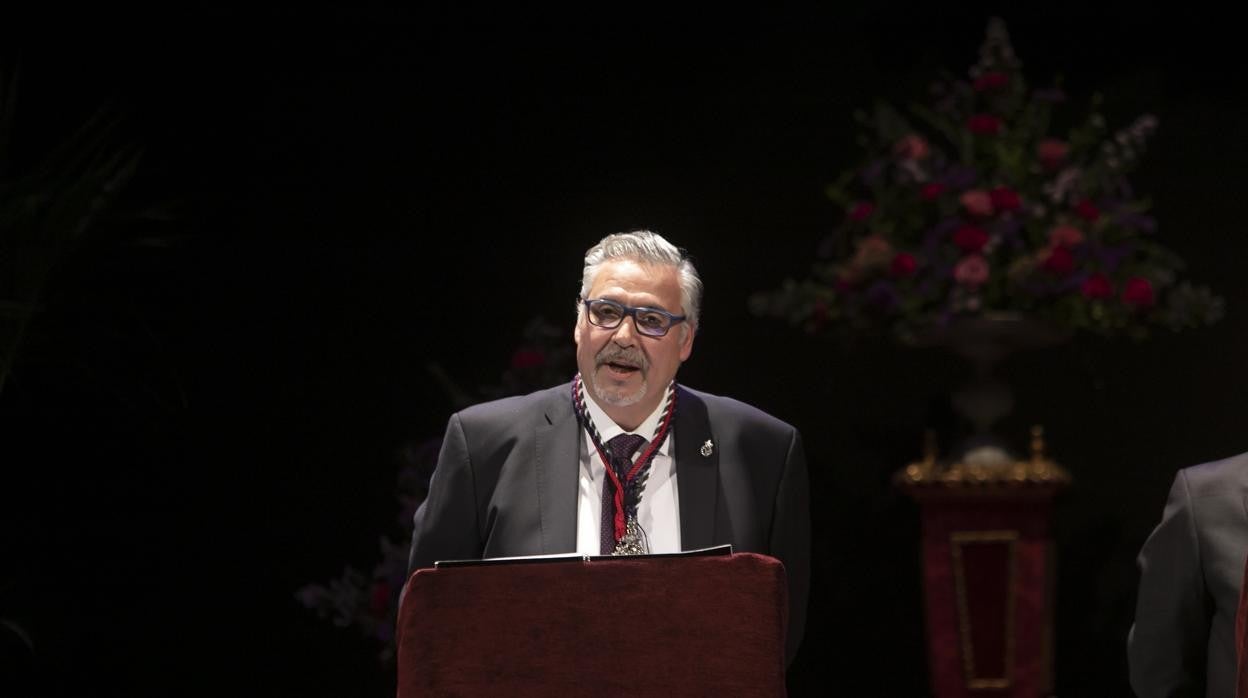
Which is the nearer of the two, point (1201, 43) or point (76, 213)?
point (76, 213)

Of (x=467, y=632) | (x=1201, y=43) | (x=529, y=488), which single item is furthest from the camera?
(x=1201, y=43)

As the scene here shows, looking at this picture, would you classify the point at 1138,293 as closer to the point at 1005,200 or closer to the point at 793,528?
the point at 1005,200

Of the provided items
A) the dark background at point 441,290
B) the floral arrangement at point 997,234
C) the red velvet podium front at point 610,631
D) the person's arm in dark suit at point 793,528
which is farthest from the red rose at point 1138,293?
the red velvet podium front at point 610,631

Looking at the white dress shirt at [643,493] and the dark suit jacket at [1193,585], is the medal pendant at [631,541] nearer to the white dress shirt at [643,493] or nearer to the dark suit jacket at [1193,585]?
the white dress shirt at [643,493]

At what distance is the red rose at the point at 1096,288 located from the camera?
175 inches

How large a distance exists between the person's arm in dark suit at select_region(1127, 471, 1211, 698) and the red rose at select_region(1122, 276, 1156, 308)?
2117mm

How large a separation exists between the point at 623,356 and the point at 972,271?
2004mm

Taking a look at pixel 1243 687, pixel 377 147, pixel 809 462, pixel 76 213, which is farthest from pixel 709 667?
pixel 377 147

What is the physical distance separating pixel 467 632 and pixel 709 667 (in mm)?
301

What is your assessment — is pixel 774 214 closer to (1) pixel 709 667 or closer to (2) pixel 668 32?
(2) pixel 668 32

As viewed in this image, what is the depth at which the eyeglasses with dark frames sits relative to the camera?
2693 mm

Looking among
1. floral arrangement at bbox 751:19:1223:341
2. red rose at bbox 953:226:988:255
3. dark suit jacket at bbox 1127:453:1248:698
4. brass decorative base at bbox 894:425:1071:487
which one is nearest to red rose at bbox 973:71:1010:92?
floral arrangement at bbox 751:19:1223:341

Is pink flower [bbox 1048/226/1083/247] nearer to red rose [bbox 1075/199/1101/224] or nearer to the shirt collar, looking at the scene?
red rose [bbox 1075/199/1101/224]

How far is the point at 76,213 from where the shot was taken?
13.0 ft
